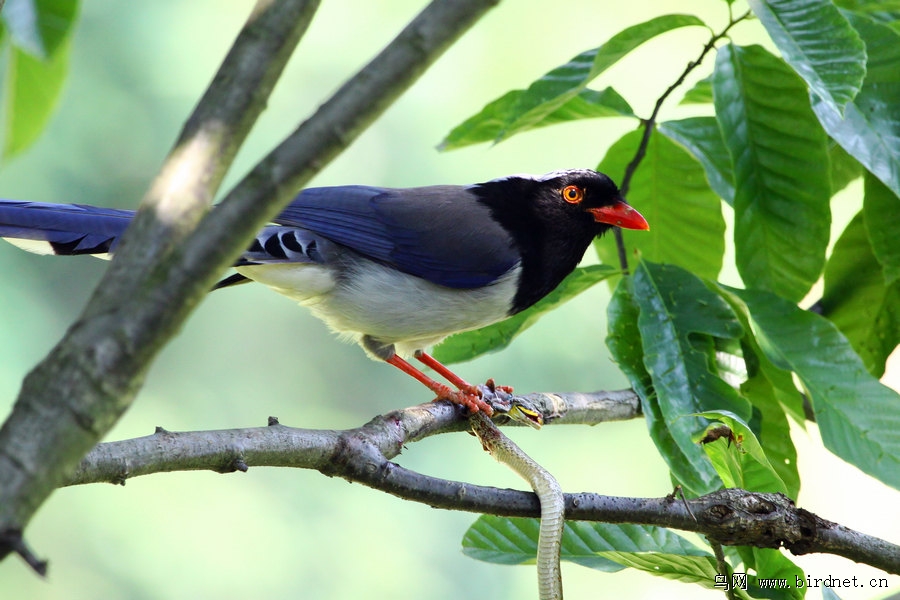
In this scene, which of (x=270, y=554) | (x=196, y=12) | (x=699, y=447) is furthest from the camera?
(x=196, y=12)

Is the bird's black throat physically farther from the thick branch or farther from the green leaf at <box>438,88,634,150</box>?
the thick branch

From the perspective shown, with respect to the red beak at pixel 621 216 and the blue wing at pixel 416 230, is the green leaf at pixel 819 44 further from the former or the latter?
the blue wing at pixel 416 230

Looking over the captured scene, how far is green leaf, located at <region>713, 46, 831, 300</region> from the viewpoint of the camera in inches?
115

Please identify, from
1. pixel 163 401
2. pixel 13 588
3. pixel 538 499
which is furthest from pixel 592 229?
pixel 13 588

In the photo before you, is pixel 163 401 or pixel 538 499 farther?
pixel 163 401

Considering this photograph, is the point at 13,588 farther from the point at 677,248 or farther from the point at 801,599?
the point at 801,599

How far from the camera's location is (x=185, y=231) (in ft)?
3.44

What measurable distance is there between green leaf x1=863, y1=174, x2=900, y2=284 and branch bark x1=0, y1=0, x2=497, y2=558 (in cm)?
219

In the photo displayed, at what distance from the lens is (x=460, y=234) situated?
382 centimetres

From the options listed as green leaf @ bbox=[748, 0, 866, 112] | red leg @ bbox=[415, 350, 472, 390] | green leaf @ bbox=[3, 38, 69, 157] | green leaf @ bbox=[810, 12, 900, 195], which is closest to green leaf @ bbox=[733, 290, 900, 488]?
green leaf @ bbox=[810, 12, 900, 195]

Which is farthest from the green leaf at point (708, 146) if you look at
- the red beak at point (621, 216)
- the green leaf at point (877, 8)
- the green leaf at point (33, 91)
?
the green leaf at point (33, 91)

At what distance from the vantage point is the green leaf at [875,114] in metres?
2.56

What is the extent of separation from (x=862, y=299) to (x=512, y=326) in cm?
127

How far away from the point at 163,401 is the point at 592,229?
308 centimetres
